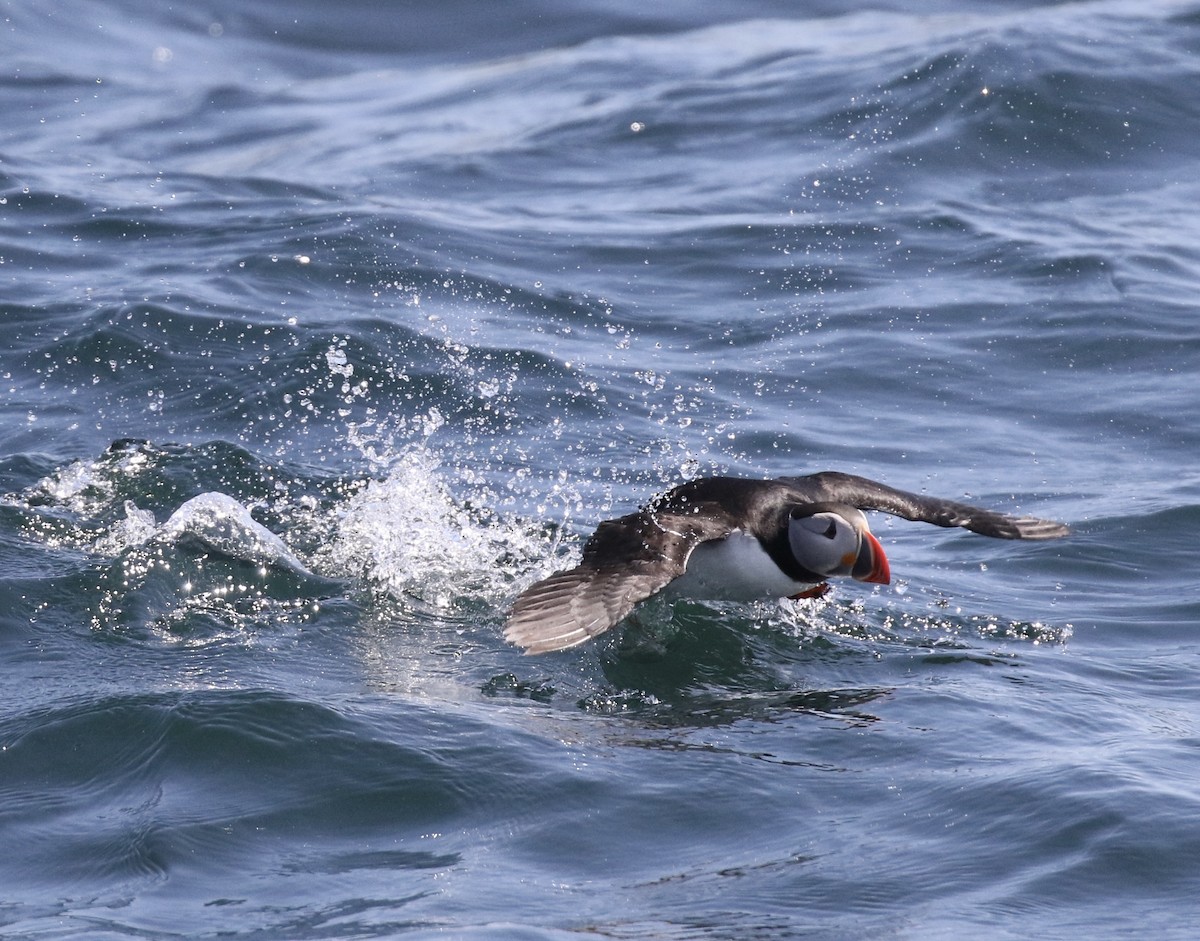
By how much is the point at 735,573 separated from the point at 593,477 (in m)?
1.83

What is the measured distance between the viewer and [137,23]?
67.3ft

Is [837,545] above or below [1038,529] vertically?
above

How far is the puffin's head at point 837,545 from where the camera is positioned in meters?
6.20

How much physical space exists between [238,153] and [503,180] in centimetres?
Answer: 268

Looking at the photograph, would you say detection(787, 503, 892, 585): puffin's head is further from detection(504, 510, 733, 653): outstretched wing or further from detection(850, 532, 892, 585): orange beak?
detection(504, 510, 733, 653): outstretched wing

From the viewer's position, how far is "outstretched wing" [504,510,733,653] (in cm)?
537

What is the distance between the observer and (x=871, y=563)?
6.21 m

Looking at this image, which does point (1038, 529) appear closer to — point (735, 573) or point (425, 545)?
point (735, 573)

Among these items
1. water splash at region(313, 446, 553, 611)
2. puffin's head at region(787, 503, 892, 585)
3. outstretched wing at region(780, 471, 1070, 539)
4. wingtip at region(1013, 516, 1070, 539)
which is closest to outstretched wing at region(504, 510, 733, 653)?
puffin's head at region(787, 503, 892, 585)

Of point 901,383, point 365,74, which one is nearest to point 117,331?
point 901,383

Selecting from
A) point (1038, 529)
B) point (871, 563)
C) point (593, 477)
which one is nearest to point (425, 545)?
point (593, 477)

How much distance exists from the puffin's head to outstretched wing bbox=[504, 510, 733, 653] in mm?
285

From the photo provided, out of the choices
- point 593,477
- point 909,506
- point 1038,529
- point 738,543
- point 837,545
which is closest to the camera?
point 837,545

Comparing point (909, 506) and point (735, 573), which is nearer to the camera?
point (735, 573)
